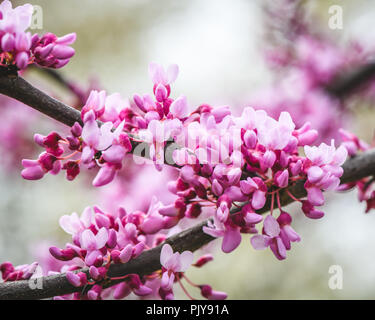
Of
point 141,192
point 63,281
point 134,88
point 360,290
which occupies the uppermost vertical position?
point 63,281

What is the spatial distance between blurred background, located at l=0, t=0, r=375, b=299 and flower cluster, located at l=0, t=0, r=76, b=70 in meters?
1.27

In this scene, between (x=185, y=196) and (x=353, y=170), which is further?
(x=353, y=170)

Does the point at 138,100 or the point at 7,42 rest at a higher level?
the point at 7,42

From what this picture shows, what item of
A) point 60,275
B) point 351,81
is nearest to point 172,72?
point 60,275

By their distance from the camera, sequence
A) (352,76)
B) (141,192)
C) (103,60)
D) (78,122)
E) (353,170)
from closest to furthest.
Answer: (78,122), (353,170), (141,192), (352,76), (103,60)

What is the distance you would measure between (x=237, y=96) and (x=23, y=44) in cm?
299

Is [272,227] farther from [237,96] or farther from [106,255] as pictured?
[237,96]

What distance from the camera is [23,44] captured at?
0.89m

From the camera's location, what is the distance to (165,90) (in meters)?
0.98

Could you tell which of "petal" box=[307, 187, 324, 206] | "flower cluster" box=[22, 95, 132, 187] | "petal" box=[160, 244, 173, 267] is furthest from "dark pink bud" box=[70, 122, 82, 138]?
"petal" box=[307, 187, 324, 206]

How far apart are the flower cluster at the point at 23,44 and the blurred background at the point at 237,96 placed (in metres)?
1.27

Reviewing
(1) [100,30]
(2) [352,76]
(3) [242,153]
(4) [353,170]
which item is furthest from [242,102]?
(1) [100,30]
